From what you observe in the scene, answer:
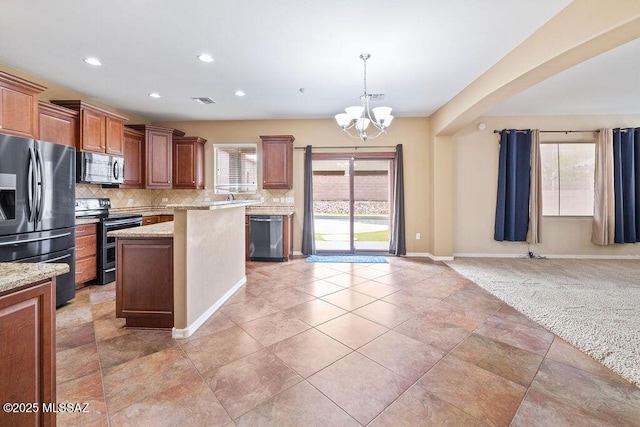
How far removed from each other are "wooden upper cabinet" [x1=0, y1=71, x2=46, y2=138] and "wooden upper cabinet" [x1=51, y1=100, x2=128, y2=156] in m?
0.68

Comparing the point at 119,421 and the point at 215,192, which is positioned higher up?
the point at 215,192

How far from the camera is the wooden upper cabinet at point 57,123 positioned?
3.17 meters

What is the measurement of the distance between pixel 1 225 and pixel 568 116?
8.41m

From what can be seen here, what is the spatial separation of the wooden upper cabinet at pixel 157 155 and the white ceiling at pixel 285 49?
55 centimetres

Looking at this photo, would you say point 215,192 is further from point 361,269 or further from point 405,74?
point 405,74

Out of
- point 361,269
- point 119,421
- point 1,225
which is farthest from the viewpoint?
point 361,269

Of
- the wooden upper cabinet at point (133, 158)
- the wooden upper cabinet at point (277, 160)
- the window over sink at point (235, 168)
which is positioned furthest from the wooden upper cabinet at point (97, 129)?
the wooden upper cabinet at point (277, 160)

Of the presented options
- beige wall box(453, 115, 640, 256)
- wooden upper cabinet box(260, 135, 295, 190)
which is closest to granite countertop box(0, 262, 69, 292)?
wooden upper cabinet box(260, 135, 295, 190)

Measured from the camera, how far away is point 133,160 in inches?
184

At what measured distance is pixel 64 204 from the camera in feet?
9.68

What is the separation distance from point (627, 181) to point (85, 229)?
8886 millimetres

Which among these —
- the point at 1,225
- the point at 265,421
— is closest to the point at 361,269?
the point at 265,421

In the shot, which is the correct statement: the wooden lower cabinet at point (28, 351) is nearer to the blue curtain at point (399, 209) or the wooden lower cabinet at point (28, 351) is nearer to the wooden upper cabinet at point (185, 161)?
the wooden upper cabinet at point (185, 161)

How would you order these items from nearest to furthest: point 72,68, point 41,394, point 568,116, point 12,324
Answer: point 12,324, point 41,394, point 72,68, point 568,116
